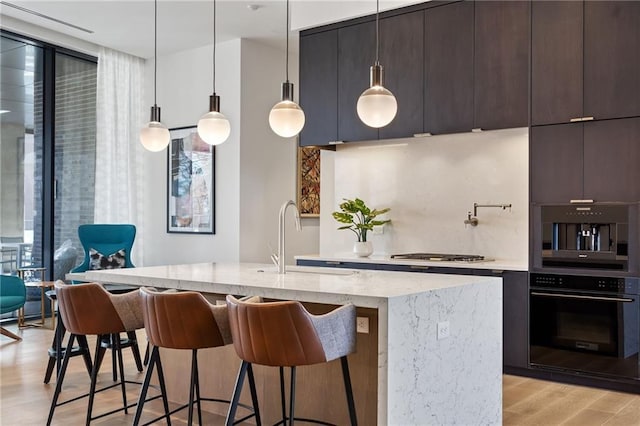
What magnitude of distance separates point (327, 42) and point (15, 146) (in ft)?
11.5

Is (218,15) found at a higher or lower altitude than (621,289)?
higher

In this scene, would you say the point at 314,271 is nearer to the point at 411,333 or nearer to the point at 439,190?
the point at 411,333

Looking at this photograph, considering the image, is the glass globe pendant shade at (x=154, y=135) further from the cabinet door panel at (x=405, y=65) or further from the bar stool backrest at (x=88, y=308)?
the cabinet door panel at (x=405, y=65)

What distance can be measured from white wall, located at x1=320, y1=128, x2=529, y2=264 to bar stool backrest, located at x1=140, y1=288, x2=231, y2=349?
3.00 metres

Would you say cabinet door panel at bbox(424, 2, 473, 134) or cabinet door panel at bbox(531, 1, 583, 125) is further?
cabinet door panel at bbox(424, 2, 473, 134)

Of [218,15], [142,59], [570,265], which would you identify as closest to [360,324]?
[570,265]

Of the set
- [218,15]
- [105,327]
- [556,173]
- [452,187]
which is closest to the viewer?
[105,327]

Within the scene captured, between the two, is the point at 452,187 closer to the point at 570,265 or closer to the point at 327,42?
the point at 570,265

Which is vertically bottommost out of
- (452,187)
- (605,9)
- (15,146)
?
(452,187)

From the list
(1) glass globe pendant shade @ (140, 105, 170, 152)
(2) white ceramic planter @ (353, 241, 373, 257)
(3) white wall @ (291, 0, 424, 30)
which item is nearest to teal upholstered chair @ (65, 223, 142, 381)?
(2) white ceramic planter @ (353, 241, 373, 257)

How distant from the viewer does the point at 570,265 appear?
14.6 feet

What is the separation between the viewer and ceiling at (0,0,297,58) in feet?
19.2

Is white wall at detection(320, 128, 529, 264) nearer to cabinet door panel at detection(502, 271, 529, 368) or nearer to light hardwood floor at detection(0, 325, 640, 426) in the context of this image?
cabinet door panel at detection(502, 271, 529, 368)

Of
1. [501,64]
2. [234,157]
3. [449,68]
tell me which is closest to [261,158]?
[234,157]
